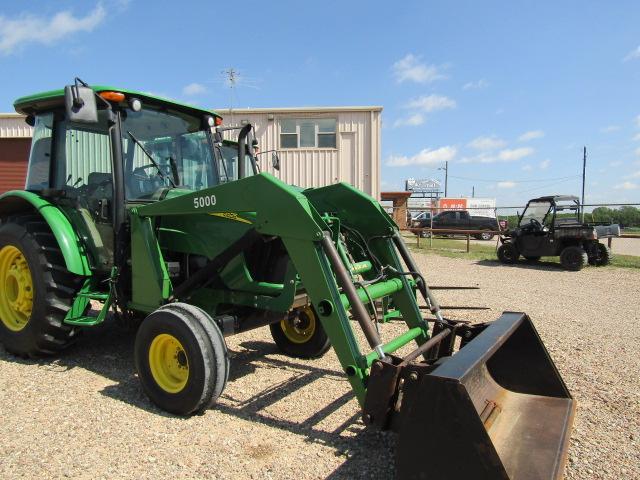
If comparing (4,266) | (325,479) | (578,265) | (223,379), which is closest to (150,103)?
(4,266)

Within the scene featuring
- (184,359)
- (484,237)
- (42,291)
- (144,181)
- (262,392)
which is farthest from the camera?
(484,237)

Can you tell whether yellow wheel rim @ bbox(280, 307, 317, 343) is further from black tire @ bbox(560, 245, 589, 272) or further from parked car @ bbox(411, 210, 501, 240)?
parked car @ bbox(411, 210, 501, 240)

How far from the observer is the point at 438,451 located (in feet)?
7.42

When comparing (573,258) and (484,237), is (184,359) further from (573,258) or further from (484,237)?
(484,237)

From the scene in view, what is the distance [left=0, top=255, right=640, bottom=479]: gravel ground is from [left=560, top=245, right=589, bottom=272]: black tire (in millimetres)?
7566

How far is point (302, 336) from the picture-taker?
4805mm

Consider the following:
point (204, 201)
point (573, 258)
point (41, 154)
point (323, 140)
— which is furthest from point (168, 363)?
point (323, 140)

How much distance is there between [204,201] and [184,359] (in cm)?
113

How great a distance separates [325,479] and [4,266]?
3836 millimetres

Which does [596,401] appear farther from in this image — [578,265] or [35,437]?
[578,265]

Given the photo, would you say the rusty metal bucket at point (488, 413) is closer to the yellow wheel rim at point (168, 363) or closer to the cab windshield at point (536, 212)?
the yellow wheel rim at point (168, 363)

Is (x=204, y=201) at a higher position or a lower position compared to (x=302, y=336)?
higher

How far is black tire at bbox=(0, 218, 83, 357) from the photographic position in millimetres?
4234

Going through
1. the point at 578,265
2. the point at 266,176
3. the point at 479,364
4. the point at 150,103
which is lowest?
the point at 578,265
